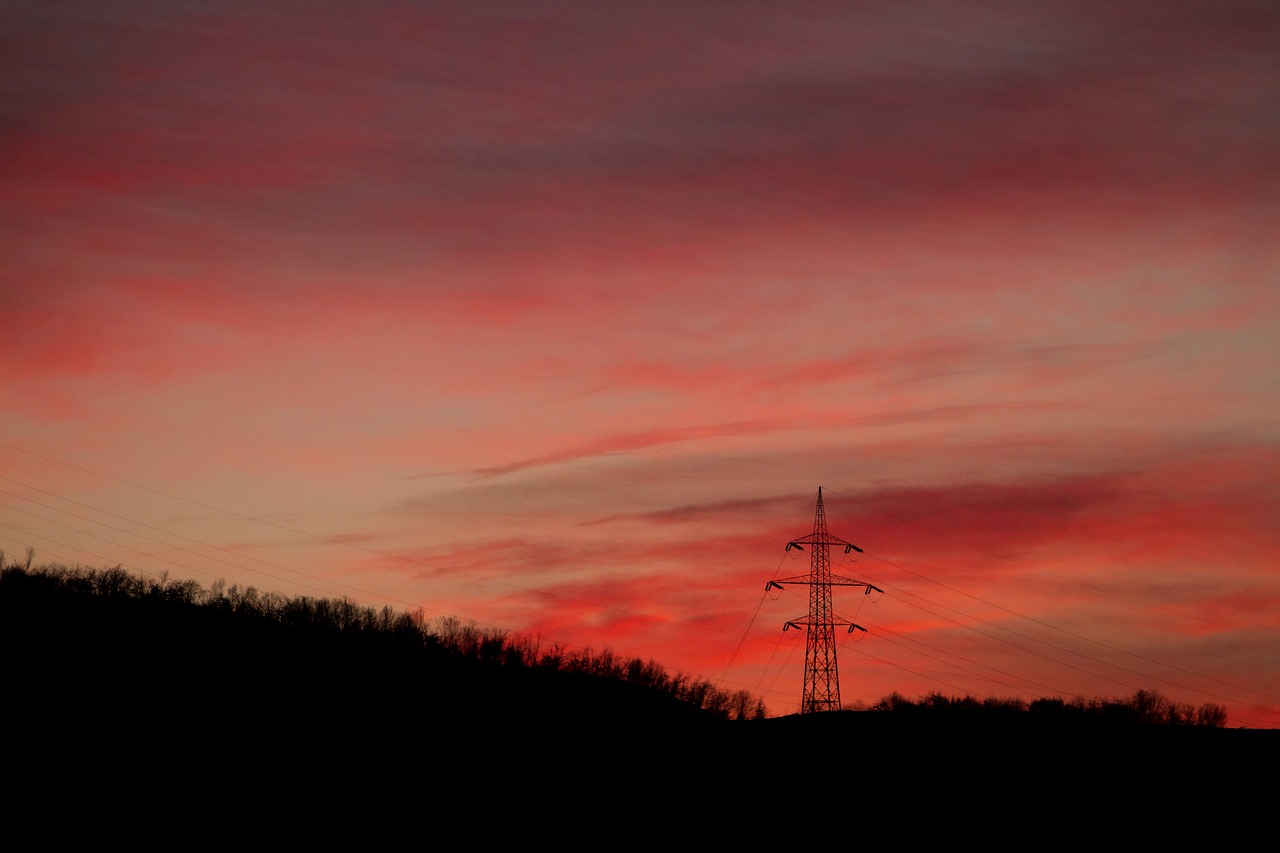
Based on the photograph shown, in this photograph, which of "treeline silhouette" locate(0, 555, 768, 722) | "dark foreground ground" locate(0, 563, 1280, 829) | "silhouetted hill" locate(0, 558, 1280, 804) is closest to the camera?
"dark foreground ground" locate(0, 563, 1280, 829)

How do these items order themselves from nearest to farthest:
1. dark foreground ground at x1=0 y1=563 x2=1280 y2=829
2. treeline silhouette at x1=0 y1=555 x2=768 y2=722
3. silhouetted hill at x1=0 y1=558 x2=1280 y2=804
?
dark foreground ground at x1=0 y1=563 x2=1280 y2=829 → silhouetted hill at x1=0 y1=558 x2=1280 y2=804 → treeline silhouette at x1=0 y1=555 x2=768 y2=722

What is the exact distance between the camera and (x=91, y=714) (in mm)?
A: 88875

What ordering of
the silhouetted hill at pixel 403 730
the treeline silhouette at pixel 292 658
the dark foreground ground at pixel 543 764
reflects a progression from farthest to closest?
the treeline silhouette at pixel 292 658 → the silhouetted hill at pixel 403 730 → the dark foreground ground at pixel 543 764

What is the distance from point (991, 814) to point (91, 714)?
60.2 metres

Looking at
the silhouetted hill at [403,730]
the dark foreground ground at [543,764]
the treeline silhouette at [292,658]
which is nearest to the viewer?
the dark foreground ground at [543,764]

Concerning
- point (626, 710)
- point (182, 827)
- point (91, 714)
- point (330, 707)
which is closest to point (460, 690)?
point (626, 710)

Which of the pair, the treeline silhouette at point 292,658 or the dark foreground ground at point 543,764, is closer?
the dark foreground ground at point 543,764

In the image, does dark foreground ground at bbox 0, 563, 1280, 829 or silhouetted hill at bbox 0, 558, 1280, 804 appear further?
silhouetted hill at bbox 0, 558, 1280, 804

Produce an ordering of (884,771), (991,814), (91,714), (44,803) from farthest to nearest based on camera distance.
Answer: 1. (91,714)
2. (44,803)
3. (884,771)
4. (991,814)

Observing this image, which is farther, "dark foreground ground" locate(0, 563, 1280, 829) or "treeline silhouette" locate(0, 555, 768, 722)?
"treeline silhouette" locate(0, 555, 768, 722)

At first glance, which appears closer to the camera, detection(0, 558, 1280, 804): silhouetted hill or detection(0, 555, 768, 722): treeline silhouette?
detection(0, 558, 1280, 804): silhouetted hill

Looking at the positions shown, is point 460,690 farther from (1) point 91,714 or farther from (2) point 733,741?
(2) point 733,741

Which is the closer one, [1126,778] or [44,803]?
[1126,778]

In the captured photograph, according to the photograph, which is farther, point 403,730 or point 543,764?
point 403,730
